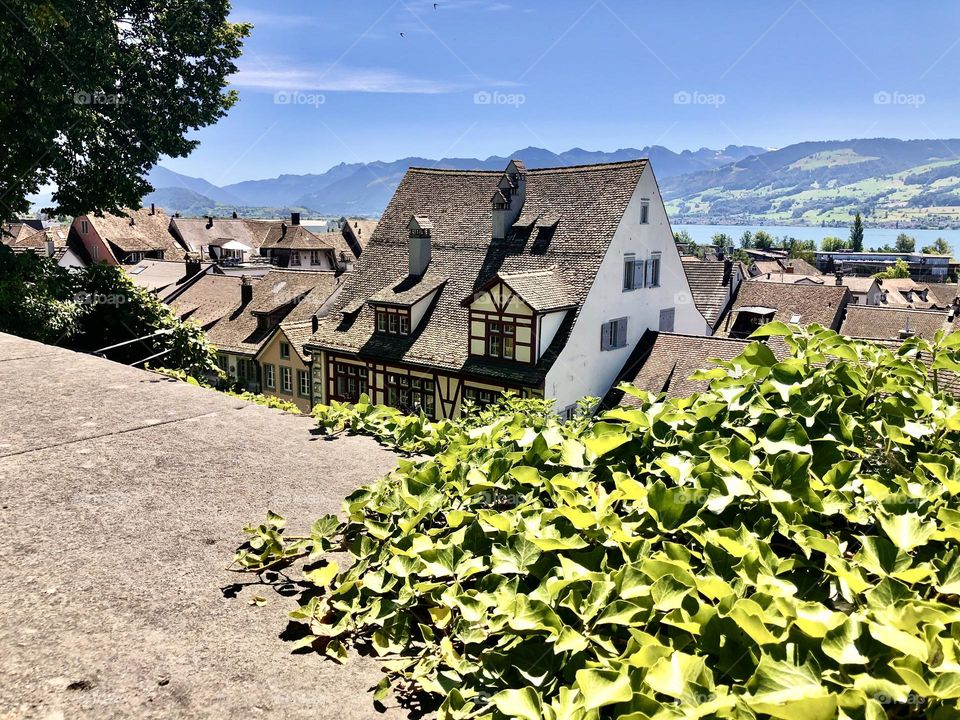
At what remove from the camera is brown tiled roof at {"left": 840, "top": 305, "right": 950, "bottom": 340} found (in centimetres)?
4923

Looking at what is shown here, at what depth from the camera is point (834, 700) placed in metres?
1.36

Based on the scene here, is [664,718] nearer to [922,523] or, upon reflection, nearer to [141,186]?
[922,523]

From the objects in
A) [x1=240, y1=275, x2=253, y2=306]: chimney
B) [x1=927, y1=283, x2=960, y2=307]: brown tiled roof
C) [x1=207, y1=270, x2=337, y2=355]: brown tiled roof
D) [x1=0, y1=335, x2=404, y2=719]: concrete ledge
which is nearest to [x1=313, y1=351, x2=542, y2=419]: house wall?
[x1=207, y1=270, x2=337, y2=355]: brown tiled roof

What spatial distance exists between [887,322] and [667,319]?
→ 86.0ft

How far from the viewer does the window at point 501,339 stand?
1038 inches

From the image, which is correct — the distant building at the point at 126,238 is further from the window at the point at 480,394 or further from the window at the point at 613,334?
the window at the point at 613,334

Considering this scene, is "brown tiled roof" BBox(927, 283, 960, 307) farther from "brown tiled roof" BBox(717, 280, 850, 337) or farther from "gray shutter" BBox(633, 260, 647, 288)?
"gray shutter" BBox(633, 260, 647, 288)

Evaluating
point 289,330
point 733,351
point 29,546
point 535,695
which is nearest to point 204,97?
point 289,330

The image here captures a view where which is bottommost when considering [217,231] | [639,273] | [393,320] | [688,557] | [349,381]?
[349,381]

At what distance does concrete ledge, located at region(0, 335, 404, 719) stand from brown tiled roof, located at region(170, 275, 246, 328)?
42771 mm

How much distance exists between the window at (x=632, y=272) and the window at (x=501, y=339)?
6175 millimetres

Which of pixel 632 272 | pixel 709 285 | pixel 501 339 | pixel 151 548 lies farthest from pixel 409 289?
pixel 151 548

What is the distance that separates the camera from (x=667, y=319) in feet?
109

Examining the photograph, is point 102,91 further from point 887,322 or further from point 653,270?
point 887,322
